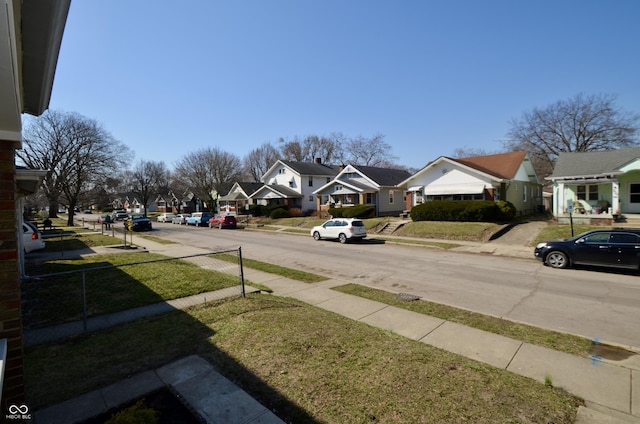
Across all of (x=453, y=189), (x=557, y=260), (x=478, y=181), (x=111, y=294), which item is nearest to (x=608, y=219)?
(x=478, y=181)

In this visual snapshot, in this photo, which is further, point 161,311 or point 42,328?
point 161,311

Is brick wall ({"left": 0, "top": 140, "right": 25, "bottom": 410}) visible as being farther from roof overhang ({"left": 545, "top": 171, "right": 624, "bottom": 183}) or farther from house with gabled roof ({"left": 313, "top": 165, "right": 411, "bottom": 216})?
house with gabled roof ({"left": 313, "top": 165, "right": 411, "bottom": 216})

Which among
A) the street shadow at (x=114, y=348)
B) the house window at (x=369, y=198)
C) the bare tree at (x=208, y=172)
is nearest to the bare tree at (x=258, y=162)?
the bare tree at (x=208, y=172)

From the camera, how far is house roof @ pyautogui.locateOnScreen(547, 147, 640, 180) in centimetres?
2342

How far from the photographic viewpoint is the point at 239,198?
50.5 metres

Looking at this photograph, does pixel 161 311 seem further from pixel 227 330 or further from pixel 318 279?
pixel 318 279

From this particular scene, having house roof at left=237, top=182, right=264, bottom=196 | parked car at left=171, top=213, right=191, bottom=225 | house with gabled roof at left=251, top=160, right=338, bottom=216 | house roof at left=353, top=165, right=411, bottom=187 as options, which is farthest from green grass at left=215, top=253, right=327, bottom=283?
house roof at left=237, top=182, right=264, bottom=196

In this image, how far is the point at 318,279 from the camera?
1114 centimetres

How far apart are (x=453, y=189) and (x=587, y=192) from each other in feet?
31.8

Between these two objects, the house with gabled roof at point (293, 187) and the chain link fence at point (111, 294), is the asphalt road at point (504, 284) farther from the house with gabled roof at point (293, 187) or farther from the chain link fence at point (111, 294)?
the house with gabled roof at point (293, 187)

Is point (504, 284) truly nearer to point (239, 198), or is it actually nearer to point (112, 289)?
point (112, 289)

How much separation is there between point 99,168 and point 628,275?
54385 mm

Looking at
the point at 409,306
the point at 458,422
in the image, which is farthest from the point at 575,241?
the point at 458,422

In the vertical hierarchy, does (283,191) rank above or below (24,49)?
above
